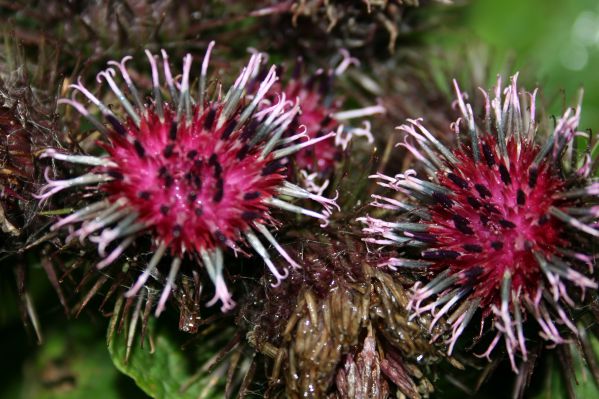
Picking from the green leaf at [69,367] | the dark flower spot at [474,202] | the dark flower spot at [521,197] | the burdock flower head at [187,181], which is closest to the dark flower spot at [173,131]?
the burdock flower head at [187,181]

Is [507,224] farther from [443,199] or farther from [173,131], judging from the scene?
[173,131]

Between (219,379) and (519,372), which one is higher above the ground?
(519,372)

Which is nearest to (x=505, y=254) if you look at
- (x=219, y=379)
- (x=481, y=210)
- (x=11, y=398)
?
(x=481, y=210)

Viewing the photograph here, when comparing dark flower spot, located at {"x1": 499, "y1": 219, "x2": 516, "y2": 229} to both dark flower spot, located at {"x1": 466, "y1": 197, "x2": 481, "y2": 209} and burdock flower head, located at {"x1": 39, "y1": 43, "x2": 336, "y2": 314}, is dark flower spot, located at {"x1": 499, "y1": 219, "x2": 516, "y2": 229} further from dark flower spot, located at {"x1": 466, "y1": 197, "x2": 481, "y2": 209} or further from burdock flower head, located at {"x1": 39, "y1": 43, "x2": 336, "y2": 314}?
burdock flower head, located at {"x1": 39, "y1": 43, "x2": 336, "y2": 314}

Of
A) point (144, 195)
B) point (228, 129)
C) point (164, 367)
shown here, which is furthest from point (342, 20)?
point (164, 367)

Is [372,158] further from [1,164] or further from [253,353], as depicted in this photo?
[1,164]

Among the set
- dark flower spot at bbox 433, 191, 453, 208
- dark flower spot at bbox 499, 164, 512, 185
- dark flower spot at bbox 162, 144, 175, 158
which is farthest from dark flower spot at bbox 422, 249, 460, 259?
dark flower spot at bbox 162, 144, 175, 158

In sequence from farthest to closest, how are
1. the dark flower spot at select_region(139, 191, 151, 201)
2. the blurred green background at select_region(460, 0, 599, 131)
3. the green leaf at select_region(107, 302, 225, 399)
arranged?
the blurred green background at select_region(460, 0, 599, 131)
the green leaf at select_region(107, 302, 225, 399)
the dark flower spot at select_region(139, 191, 151, 201)
